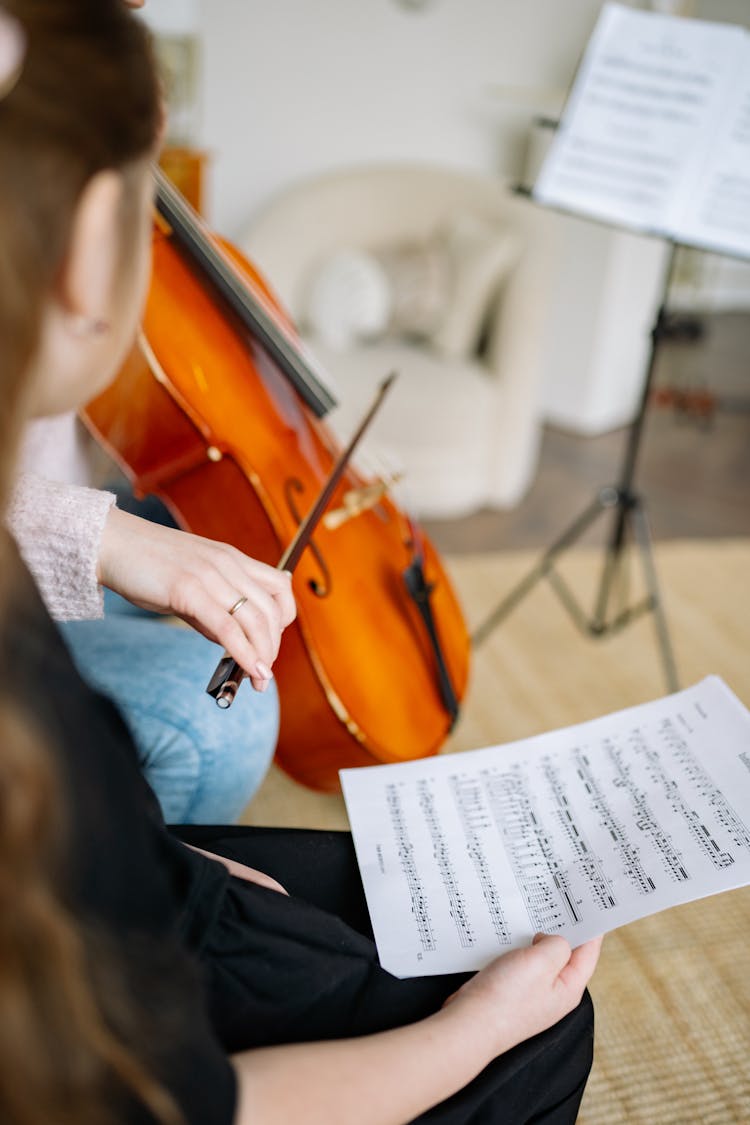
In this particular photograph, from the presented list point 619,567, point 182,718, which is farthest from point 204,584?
point 619,567

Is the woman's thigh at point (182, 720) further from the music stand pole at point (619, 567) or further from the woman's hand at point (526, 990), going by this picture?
Answer: the music stand pole at point (619, 567)

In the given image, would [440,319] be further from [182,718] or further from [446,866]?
[446,866]

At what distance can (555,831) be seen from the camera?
0.81 meters

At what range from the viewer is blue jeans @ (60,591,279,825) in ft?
3.35

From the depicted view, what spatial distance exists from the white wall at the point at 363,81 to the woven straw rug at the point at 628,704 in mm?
1644

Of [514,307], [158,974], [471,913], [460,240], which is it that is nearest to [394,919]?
[471,913]

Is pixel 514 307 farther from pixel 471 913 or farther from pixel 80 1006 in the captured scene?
pixel 80 1006

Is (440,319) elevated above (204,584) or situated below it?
below

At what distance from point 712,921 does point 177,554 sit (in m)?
0.93

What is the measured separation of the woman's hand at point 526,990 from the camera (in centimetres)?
64

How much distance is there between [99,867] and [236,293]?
2.91 feet

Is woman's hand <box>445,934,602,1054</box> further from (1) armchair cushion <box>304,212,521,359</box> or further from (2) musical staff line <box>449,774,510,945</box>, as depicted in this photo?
(1) armchair cushion <box>304,212,521,359</box>

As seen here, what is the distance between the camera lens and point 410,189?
282 centimetres

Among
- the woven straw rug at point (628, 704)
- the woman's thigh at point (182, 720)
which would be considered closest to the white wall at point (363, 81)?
the woven straw rug at point (628, 704)
